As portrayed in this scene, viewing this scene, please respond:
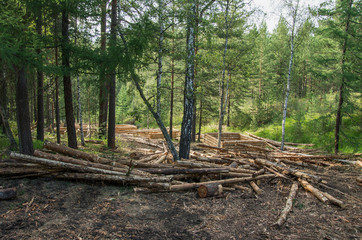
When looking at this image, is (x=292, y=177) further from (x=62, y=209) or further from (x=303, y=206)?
(x=62, y=209)

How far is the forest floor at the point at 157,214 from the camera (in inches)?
166

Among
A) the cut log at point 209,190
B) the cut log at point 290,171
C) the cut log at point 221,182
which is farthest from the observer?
the cut log at point 290,171

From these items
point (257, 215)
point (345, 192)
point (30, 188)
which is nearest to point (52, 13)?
point (30, 188)

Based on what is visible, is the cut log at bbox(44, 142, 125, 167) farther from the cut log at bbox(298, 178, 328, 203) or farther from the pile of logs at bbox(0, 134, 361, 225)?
the cut log at bbox(298, 178, 328, 203)

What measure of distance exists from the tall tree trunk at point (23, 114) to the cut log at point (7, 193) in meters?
3.15

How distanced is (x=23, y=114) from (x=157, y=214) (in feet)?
19.2

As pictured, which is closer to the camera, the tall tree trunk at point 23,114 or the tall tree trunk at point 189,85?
the tall tree trunk at point 23,114

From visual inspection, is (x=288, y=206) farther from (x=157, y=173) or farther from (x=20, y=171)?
(x=20, y=171)

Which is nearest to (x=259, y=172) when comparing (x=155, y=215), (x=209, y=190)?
(x=209, y=190)

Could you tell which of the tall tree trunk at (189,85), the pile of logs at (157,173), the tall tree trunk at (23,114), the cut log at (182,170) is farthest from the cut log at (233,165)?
the tall tree trunk at (23,114)

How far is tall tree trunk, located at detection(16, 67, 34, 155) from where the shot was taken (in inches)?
288

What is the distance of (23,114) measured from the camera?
24.6 feet

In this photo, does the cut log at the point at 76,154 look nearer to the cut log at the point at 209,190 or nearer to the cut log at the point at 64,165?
the cut log at the point at 64,165

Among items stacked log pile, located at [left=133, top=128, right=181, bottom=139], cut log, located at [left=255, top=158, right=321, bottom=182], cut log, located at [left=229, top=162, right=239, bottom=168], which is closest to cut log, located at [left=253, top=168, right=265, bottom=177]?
cut log, located at [left=255, top=158, right=321, bottom=182]
